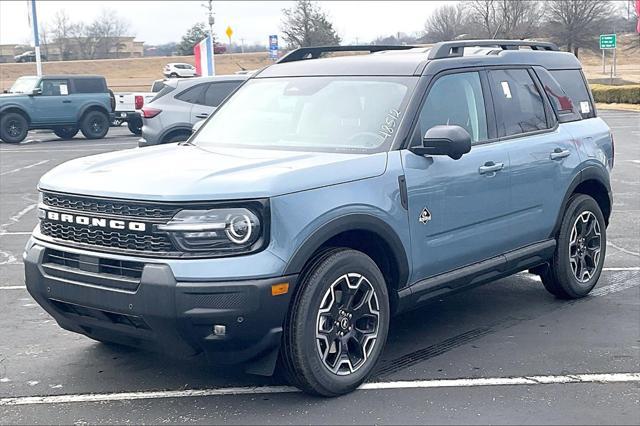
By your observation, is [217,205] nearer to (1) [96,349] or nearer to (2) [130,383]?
(2) [130,383]

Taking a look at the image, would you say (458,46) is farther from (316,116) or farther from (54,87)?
(54,87)

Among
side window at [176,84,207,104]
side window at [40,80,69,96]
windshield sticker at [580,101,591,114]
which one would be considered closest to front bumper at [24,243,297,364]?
windshield sticker at [580,101,591,114]

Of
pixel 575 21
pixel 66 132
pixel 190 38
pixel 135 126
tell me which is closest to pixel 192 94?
pixel 66 132

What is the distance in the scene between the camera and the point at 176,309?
416 cm

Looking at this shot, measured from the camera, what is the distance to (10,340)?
5.84 meters

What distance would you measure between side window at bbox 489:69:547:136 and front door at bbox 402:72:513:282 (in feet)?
0.51

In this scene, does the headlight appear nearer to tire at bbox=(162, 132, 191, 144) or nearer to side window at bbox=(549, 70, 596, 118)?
side window at bbox=(549, 70, 596, 118)

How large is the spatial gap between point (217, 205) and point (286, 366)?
0.94 meters

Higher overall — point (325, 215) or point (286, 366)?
point (325, 215)

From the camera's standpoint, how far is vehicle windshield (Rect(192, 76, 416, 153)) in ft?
17.3

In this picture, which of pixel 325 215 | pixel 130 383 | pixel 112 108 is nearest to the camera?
pixel 325 215

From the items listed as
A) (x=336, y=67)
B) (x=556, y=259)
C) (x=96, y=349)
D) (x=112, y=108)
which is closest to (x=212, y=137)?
(x=336, y=67)

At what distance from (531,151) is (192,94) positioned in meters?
10.2

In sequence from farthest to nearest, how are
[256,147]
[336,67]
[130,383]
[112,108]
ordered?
1. [112,108]
2. [336,67]
3. [256,147]
4. [130,383]
